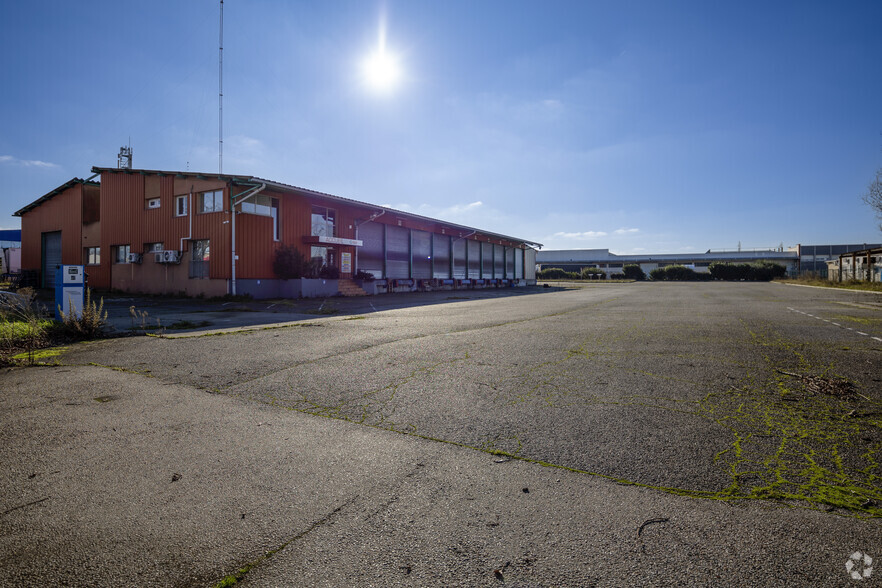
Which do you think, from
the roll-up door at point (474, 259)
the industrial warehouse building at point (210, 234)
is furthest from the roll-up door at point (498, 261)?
the industrial warehouse building at point (210, 234)

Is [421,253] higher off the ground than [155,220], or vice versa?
[155,220]

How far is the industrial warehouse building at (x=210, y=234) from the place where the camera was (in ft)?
67.7

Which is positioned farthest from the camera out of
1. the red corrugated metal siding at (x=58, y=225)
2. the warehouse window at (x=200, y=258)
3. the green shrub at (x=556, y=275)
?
the green shrub at (x=556, y=275)

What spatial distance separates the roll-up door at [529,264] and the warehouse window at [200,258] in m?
37.8

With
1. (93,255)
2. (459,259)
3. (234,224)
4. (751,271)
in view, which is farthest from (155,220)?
(751,271)

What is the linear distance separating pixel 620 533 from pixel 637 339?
613 cm

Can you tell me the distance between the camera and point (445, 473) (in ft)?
8.86

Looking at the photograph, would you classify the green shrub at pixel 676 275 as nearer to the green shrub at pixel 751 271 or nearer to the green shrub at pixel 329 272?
the green shrub at pixel 751 271

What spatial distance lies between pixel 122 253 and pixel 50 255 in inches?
382

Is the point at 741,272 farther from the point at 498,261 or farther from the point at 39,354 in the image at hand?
the point at 39,354

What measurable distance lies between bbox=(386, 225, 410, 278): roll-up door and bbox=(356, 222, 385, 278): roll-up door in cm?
77

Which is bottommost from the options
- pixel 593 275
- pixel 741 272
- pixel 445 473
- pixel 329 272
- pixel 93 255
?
pixel 445 473

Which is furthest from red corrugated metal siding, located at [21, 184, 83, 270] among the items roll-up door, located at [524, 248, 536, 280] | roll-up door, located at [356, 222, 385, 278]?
roll-up door, located at [524, 248, 536, 280]

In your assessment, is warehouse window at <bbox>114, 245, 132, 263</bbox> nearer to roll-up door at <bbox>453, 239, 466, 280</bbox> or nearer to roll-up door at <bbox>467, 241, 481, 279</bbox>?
roll-up door at <bbox>453, 239, 466, 280</bbox>
